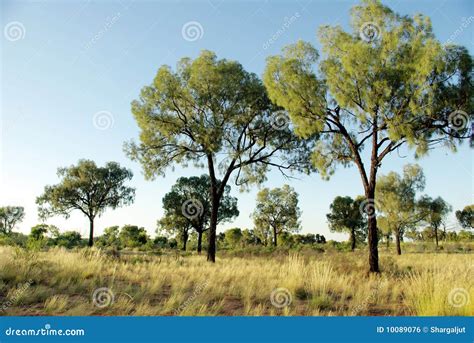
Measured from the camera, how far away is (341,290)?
435 inches

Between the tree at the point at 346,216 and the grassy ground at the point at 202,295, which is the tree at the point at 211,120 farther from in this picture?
the tree at the point at 346,216

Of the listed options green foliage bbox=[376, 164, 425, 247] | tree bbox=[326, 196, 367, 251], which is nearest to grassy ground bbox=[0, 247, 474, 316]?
green foliage bbox=[376, 164, 425, 247]

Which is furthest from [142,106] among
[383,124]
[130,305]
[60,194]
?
[60,194]

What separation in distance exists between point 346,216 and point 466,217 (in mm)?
54698

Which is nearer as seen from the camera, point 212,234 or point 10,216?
point 212,234

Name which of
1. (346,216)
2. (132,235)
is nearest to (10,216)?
(132,235)

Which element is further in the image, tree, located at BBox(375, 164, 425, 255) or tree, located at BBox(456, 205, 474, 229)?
tree, located at BBox(456, 205, 474, 229)

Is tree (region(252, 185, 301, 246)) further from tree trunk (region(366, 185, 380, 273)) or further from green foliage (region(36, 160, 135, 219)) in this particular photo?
tree trunk (region(366, 185, 380, 273))

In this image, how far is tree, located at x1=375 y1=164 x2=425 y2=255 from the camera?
150ft

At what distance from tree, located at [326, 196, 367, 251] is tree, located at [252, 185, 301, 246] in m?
6.95

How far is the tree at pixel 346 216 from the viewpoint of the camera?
63781 millimetres

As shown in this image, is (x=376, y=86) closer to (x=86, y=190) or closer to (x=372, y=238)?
(x=372, y=238)

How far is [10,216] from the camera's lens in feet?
313

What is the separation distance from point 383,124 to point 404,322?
11.0m
